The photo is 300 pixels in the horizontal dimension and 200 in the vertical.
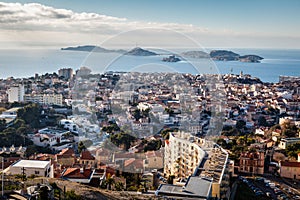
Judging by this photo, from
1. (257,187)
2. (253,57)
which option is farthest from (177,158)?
(253,57)

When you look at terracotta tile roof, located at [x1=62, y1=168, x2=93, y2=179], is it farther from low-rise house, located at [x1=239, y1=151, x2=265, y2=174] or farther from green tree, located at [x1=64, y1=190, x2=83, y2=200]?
low-rise house, located at [x1=239, y1=151, x2=265, y2=174]

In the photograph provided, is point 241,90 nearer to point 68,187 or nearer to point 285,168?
point 285,168

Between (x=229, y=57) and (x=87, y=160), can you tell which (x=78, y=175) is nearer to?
(x=87, y=160)

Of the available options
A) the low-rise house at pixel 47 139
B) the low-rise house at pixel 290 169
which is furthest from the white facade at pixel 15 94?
the low-rise house at pixel 290 169

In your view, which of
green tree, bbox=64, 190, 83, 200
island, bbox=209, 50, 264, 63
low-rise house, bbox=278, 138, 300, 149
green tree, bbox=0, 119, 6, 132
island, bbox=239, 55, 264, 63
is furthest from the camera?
island, bbox=239, 55, 264, 63

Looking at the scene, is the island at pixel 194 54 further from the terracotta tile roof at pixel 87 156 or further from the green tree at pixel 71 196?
the terracotta tile roof at pixel 87 156

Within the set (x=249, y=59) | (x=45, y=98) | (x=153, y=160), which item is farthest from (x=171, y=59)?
(x=249, y=59)

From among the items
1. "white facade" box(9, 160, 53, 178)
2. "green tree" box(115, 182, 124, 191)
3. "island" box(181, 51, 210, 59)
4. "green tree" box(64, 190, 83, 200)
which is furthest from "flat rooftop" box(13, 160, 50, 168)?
"island" box(181, 51, 210, 59)

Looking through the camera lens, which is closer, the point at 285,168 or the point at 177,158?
the point at 177,158
